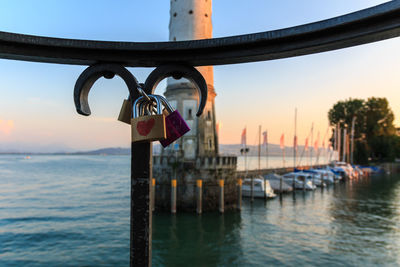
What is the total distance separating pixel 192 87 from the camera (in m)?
27.8

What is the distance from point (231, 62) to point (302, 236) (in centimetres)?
1834

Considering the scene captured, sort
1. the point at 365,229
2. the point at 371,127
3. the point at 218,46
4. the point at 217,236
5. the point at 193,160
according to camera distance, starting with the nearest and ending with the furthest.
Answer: the point at 218,46, the point at 217,236, the point at 365,229, the point at 193,160, the point at 371,127

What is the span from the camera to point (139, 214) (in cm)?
336

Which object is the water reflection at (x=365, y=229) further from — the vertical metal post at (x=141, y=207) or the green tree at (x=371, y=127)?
the green tree at (x=371, y=127)

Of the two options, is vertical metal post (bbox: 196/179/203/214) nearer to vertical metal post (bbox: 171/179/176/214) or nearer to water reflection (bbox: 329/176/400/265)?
vertical metal post (bbox: 171/179/176/214)

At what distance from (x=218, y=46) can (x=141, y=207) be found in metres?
2.11

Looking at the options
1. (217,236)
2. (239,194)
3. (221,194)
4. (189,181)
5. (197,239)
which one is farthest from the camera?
(239,194)

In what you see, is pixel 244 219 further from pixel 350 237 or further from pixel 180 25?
pixel 180 25

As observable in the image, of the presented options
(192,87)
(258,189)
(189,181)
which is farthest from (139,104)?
(258,189)

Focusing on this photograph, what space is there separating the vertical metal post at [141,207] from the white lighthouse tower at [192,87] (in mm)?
23602

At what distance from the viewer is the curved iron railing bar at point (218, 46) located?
9.34 feet

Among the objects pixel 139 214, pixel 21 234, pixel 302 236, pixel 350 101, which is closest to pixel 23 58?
pixel 139 214

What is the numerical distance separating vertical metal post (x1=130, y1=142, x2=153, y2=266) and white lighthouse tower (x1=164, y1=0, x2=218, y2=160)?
23602mm

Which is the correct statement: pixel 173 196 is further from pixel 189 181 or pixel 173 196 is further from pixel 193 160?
pixel 193 160
